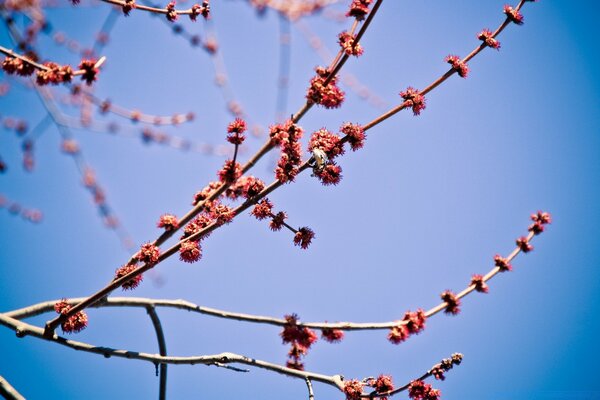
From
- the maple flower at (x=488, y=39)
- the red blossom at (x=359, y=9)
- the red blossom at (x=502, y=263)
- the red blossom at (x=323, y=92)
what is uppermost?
the red blossom at (x=359, y=9)

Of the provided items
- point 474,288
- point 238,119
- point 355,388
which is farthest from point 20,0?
point 474,288

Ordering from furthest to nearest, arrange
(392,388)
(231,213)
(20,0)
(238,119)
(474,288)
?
(20,0) < (474,288) < (392,388) < (231,213) < (238,119)

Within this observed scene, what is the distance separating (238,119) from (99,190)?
4.19 metres

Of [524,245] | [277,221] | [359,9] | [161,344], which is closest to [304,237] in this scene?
[277,221]

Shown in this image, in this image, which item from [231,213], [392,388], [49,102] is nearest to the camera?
[231,213]

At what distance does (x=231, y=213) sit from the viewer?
9.20 feet

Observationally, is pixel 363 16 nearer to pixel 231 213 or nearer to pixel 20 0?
pixel 231 213

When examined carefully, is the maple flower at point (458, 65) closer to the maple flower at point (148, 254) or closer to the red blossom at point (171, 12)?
the red blossom at point (171, 12)

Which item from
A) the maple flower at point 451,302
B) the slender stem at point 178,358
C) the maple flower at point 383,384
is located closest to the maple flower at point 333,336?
the slender stem at point 178,358

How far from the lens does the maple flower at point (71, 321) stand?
3185mm

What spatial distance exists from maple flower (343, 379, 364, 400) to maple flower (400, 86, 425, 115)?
2399mm

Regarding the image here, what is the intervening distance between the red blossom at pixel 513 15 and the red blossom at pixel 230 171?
9.29 ft

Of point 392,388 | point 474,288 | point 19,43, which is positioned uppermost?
point 19,43

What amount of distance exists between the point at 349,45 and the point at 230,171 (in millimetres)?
1344
